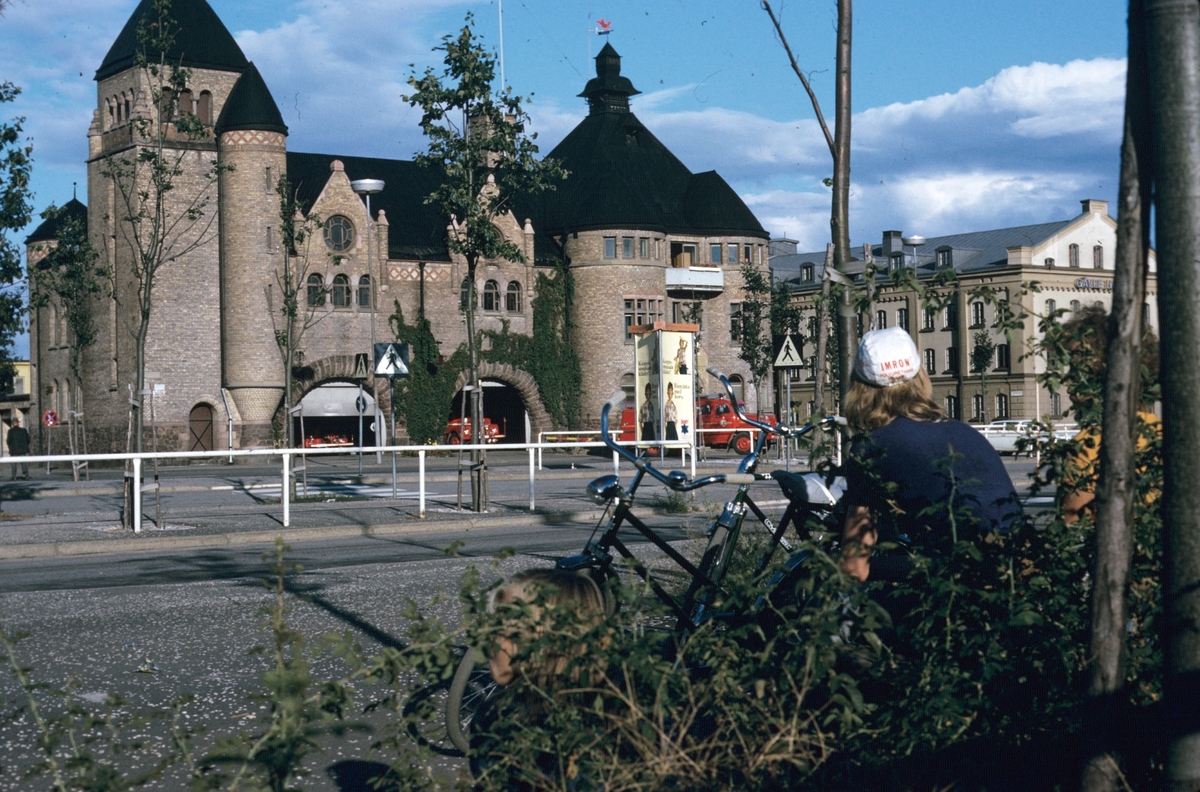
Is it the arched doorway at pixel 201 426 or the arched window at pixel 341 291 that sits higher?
the arched window at pixel 341 291

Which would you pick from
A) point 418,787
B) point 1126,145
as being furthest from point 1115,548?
point 418,787

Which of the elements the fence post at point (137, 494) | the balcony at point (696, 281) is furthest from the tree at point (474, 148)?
the balcony at point (696, 281)

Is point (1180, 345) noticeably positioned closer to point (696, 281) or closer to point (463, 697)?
point (463, 697)

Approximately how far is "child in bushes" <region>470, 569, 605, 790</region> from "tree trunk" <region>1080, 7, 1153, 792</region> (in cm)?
120

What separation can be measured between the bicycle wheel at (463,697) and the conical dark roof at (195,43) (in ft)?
164

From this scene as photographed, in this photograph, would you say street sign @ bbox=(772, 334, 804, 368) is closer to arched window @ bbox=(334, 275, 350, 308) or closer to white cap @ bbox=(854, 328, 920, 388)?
white cap @ bbox=(854, 328, 920, 388)

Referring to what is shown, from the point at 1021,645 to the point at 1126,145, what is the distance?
1247mm

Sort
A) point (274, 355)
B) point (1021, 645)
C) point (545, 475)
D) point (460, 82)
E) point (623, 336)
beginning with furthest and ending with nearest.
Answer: point (623, 336) → point (274, 355) → point (545, 475) → point (460, 82) → point (1021, 645)

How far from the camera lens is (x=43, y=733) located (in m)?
3.10

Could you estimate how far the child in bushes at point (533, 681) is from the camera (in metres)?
2.98

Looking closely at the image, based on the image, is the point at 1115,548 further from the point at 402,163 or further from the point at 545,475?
the point at 402,163

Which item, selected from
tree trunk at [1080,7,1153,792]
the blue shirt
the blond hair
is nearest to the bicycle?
the blond hair

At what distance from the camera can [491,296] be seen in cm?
5647

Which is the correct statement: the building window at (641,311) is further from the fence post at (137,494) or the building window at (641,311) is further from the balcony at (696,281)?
the fence post at (137,494)
